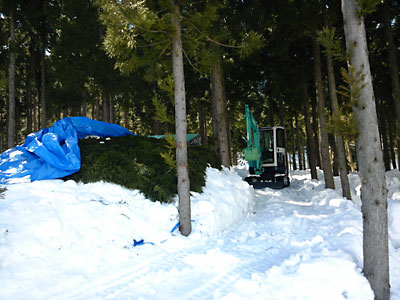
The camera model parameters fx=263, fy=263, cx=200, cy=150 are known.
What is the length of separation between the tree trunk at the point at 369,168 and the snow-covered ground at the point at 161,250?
238 millimetres

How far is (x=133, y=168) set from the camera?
664 cm

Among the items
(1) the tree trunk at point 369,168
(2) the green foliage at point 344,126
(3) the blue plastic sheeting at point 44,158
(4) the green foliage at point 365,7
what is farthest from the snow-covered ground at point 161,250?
(4) the green foliage at point 365,7

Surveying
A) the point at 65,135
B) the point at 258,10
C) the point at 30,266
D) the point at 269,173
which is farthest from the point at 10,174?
the point at 269,173

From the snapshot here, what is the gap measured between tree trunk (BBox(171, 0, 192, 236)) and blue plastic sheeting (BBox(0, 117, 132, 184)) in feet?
8.54

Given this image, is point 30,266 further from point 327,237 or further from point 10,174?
point 327,237

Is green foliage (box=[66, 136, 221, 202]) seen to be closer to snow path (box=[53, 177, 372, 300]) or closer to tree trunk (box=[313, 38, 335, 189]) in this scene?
snow path (box=[53, 177, 372, 300])

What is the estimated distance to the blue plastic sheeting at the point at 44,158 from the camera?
608 centimetres

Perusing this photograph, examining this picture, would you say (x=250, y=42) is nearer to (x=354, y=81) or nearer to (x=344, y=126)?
(x=354, y=81)

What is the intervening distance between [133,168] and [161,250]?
2458 millimetres

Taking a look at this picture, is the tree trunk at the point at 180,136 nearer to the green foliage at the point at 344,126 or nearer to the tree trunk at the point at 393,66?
the green foliage at the point at 344,126

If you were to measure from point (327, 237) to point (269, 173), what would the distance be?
8.66 metres

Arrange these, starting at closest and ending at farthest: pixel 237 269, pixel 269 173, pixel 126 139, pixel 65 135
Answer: pixel 237 269, pixel 65 135, pixel 126 139, pixel 269 173

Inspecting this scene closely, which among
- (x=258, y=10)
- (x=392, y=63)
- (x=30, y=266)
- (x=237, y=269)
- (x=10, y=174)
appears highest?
(x=258, y=10)

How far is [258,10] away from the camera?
1059 cm
